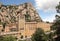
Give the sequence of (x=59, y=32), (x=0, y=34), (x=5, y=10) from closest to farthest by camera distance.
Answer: (x=59, y=32)
(x=0, y=34)
(x=5, y=10)

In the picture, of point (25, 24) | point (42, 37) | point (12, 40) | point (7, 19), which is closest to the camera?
point (42, 37)

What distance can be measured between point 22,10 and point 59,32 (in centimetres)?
4664

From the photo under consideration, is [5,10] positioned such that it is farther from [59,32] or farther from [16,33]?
[59,32]

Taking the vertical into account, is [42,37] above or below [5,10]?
below

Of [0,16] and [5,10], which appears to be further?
[5,10]

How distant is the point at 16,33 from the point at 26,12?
24.2m

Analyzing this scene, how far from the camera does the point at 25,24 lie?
5303 centimetres

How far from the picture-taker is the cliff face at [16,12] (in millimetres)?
73188

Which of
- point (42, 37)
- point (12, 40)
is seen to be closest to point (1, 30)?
point (12, 40)

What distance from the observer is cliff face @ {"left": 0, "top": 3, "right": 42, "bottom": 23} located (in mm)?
73188

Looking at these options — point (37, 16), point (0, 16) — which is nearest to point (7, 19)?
point (0, 16)

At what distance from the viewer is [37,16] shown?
73.9 m

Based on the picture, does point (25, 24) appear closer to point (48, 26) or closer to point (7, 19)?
point (48, 26)

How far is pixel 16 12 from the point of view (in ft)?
Answer: 254
